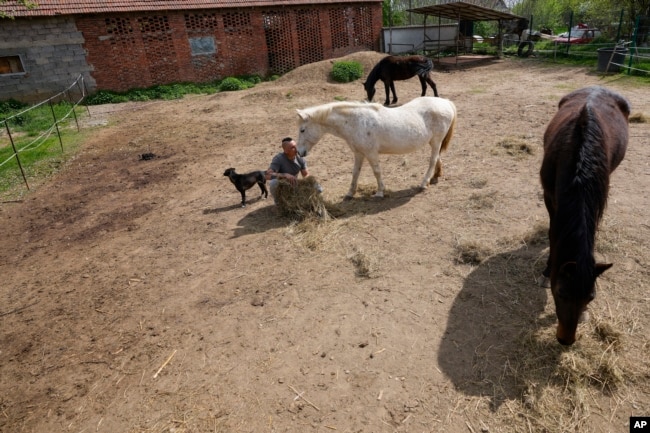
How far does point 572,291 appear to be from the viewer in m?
2.70

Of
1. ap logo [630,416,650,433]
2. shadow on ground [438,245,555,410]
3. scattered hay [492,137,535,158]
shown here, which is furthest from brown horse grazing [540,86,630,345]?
scattered hay [492,137,535,158]

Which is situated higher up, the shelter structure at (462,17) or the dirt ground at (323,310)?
the shelter structure at (462,17)

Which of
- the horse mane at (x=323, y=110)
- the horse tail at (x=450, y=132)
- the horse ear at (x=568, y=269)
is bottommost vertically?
the horse ear at (x=568, y=269)

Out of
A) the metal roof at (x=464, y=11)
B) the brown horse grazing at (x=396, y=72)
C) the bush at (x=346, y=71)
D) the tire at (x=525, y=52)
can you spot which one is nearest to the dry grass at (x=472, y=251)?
the brown horse grazing at (x=396, y=72)

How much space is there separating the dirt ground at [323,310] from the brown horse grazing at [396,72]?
6500mm

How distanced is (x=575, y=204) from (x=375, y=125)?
331 cm

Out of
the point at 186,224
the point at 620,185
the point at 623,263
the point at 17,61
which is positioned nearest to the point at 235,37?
the point at 17,61

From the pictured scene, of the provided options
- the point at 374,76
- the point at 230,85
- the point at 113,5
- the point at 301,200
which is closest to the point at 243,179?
the point at 301,200

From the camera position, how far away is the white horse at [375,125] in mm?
5711

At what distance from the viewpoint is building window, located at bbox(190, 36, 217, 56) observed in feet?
64.0

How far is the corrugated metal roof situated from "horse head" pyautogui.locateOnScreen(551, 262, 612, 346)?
2043 cm

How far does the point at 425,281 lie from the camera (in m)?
4.24

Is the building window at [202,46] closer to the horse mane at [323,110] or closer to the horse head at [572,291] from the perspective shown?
the horse mane at [323,110]

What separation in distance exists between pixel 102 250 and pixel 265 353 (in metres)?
3.50
